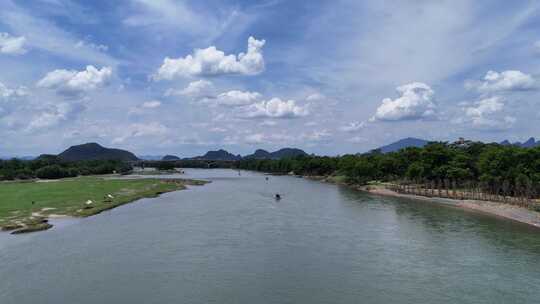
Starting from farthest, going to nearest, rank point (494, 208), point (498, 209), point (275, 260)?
point (494, 208)
point (498, 209)
point (275, 260)

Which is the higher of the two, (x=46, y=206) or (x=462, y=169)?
(x=462, y=169)

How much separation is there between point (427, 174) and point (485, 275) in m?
56.2

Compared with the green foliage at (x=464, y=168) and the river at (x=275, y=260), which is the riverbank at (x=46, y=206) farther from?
the green foliage at (x=464, y=168)

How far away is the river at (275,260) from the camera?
2414 cm

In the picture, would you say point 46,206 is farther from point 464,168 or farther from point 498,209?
point 464,168

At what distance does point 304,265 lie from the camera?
29.7 metres

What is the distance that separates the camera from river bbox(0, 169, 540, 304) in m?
24.1

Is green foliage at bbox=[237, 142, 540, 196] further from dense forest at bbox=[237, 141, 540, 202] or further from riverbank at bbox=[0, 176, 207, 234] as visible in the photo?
riverbank at bbox=[0, 176, 207, 234]

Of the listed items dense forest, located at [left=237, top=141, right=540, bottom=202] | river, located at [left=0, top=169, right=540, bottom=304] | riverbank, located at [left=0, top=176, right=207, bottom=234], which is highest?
dense forest, located at [left=237, top=141, right=540, bottom=202]

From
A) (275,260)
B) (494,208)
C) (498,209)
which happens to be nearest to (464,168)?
(494,208)

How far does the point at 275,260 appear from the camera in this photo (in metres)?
30.8

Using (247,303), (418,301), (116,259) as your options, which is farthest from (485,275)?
(116,259)

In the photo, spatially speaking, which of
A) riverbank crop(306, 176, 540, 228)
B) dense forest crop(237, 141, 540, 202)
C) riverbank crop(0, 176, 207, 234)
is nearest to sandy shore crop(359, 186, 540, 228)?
riverbank crop(306, 176, 540, 228)

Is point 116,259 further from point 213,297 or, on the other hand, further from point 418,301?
point 418,301
